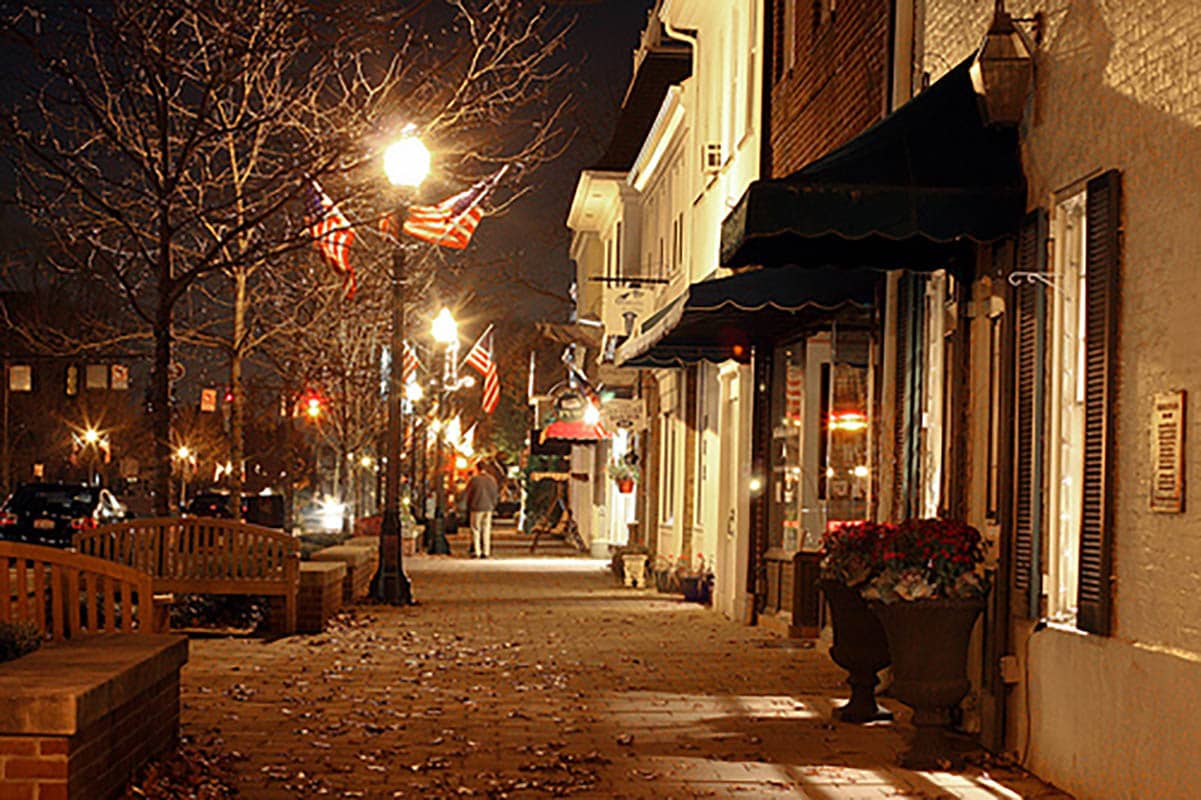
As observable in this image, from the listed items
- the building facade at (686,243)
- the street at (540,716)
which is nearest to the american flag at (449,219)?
the building facade at (686,243)

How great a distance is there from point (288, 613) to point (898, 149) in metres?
8.18

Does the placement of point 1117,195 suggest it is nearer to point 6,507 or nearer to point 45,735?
point 45,735

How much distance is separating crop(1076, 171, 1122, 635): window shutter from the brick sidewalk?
112cm

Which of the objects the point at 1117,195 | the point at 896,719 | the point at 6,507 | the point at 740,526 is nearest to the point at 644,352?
the point at 740,526

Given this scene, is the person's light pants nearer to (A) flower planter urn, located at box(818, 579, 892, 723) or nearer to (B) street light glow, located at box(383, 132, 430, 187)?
(B) street light glow, located at box(383, 132, 430, 187)

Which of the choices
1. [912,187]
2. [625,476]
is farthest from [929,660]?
[625,476]

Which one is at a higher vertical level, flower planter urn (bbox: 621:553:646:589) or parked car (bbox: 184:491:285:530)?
parked car (bbox: 184:491:285:530)

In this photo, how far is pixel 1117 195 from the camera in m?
8.70

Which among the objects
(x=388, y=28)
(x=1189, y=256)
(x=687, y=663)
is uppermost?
(x=388, y=28)

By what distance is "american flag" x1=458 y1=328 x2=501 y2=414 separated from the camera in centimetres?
4209

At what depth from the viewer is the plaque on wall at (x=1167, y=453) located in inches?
307

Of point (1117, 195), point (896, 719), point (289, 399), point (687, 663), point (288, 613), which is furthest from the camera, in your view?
point (289, 399)

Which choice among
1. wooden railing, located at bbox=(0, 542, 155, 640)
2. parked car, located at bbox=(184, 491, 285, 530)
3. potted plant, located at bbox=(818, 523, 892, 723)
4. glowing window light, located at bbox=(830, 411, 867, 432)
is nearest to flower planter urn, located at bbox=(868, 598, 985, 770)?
potted plant, located at bbox=(818, 523, 892, 723)

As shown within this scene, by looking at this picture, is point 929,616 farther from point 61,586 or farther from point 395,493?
point 395,493
